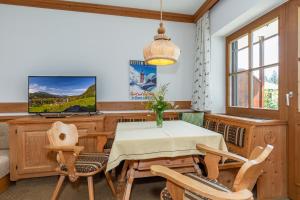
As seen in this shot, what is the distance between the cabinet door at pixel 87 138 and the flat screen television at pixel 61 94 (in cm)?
36

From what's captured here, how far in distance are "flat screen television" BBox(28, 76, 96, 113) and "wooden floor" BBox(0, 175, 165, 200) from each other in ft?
3.46

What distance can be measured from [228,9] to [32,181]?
376cm

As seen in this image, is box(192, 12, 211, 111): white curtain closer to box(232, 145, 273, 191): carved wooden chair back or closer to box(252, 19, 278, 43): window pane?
box(252, 19, 278, 43): window pane

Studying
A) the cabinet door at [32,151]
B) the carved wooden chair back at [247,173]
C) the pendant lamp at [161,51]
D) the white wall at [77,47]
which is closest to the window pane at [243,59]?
the white wall at [77,47]

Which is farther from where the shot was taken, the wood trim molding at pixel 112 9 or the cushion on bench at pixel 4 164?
the wood trim molding at pixel 112 9

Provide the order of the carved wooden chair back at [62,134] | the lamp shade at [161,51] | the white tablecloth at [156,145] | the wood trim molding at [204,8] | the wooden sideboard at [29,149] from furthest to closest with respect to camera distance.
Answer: the wood trim molding at [204,8] < the wooden sideboard at [29,149] < the carved wooden chair back at [62,134] < the lamp shade at [161,51] < the white tablecloth at [156,145]

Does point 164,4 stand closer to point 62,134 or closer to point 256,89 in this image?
point 256,89

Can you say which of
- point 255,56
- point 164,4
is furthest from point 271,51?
point 164,4

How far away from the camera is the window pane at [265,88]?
94.2 inches

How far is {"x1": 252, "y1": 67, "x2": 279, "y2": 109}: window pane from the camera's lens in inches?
94.2

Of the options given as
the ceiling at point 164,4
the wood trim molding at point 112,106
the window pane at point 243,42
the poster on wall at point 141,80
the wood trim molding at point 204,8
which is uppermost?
the ceiling at point 164,4

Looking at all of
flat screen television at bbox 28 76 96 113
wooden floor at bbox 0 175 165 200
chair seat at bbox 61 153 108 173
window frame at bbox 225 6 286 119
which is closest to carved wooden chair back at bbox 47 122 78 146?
chair seat at bbox 61 153 108 173

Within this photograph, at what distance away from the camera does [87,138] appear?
2797 mm

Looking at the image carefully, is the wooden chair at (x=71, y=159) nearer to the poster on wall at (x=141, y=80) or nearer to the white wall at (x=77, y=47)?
the white wall at (x=77, y=47)
